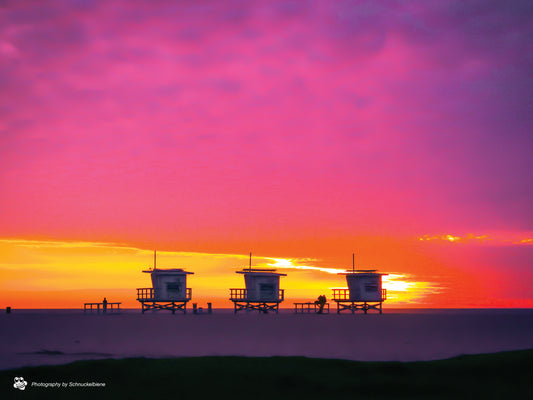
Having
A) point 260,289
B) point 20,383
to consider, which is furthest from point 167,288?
point 20,383

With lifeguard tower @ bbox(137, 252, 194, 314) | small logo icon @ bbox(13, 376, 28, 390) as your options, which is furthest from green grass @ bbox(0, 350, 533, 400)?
lifeguard tower @ bbox(137, 252, 194, 314)

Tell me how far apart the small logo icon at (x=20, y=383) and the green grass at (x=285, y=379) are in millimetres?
105

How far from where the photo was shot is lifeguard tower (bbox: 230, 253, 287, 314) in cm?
6931

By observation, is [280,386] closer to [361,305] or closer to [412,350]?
[412,350]

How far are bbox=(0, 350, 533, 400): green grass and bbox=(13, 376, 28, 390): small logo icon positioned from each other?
0.10 m

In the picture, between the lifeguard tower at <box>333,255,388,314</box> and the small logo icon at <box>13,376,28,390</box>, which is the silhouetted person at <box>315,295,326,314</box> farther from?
the small logo icon at <box>13,376,28,390</box>

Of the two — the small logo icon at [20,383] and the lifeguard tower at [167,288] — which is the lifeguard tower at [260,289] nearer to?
the lifeguard tower at [167,288]

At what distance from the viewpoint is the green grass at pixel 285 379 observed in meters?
11.9

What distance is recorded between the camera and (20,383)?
1257 cm

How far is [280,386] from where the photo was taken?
1241 centimetres

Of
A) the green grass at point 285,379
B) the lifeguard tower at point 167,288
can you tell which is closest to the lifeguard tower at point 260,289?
the lifeguard tower at point 167,288

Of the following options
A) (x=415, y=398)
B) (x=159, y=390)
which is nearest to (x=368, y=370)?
(x=415, y=398)

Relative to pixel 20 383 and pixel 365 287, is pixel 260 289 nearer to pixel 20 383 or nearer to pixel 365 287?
pixel 365 287

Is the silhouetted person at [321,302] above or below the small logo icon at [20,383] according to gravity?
below
